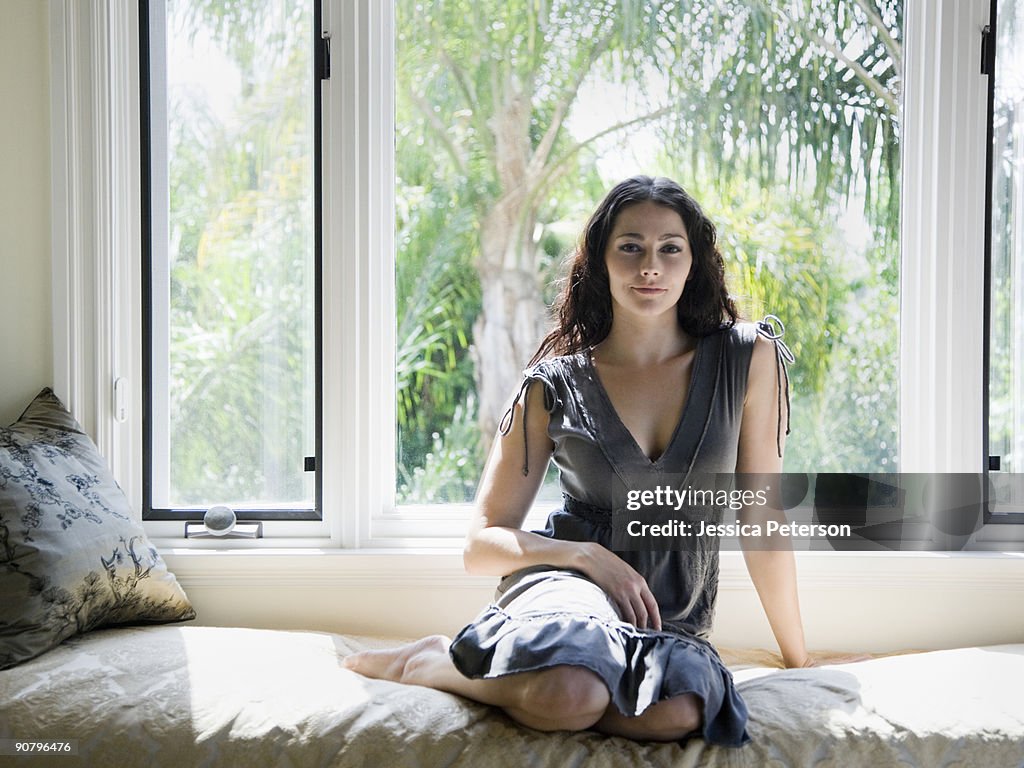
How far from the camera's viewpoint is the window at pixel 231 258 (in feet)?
7.10

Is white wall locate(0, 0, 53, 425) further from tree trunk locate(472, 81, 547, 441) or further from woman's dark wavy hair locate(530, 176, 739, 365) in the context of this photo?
woman's dark wavy hair locate(530, 176, 739, 365)

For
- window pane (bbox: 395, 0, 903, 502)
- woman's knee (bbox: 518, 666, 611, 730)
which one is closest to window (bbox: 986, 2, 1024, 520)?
window pane (bbox: 395, 0, 903, 502)

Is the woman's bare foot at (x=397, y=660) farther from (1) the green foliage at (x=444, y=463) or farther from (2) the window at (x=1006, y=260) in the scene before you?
(2) the window at (x=1006, y=260)

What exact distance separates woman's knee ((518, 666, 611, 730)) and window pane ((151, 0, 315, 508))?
1.01m

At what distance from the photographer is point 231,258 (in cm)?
219

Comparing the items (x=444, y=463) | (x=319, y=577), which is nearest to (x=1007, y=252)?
(x=444, y=463)

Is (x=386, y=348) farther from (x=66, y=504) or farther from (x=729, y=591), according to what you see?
(x=729, y=591)

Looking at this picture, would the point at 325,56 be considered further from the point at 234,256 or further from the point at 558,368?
the point at 558,368

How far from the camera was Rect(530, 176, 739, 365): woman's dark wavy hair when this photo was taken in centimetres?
181

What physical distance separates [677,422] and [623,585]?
34 cm

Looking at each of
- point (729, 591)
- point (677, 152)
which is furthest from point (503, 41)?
point (729, 591)

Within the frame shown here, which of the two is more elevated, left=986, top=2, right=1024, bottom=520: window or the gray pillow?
left=986, top=2, right=1024, bottom=520: window

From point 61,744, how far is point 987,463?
6.33ft

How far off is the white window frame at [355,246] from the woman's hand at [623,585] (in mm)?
614
